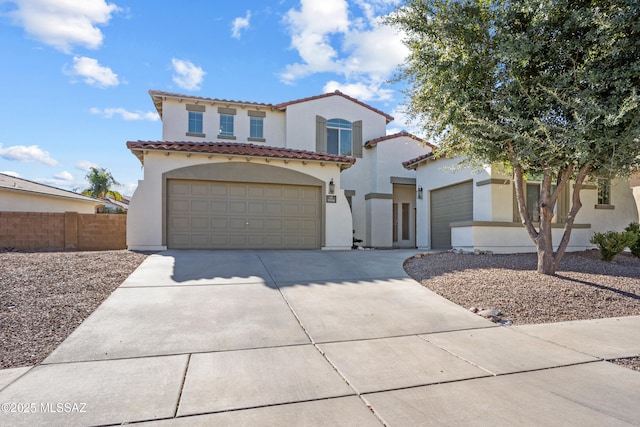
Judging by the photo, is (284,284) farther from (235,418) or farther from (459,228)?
(459,228)

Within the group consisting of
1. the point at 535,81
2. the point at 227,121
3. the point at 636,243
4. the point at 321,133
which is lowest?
the point at 636,243

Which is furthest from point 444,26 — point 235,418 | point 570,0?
point 235,418

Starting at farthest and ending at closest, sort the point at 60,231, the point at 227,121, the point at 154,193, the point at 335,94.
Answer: the point at 335,94 < the point at 227,121 < the point at 60,231 < the point at 154,193

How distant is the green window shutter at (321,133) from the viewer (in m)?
17.2

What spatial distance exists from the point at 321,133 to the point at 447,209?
22.4ft

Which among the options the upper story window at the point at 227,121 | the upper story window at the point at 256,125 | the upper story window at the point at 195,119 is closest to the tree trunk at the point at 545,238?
the upper story window at the point at 256,125

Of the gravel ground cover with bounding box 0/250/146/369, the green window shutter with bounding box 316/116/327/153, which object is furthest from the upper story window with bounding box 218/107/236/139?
the gravel ground cover with bounding box 0/250/146/369

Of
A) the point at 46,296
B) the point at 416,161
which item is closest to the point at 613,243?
the point at 416,161

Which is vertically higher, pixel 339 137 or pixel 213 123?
pixel 213 123

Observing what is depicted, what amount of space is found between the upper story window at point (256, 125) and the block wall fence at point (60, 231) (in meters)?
6.57

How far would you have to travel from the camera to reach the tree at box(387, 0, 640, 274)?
20.7ft

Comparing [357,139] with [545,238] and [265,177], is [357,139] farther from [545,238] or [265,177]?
[545,238]

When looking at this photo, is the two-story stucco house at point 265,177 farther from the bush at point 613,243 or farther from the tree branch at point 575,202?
the bush at point 613,243

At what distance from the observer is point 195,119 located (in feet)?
53.8
